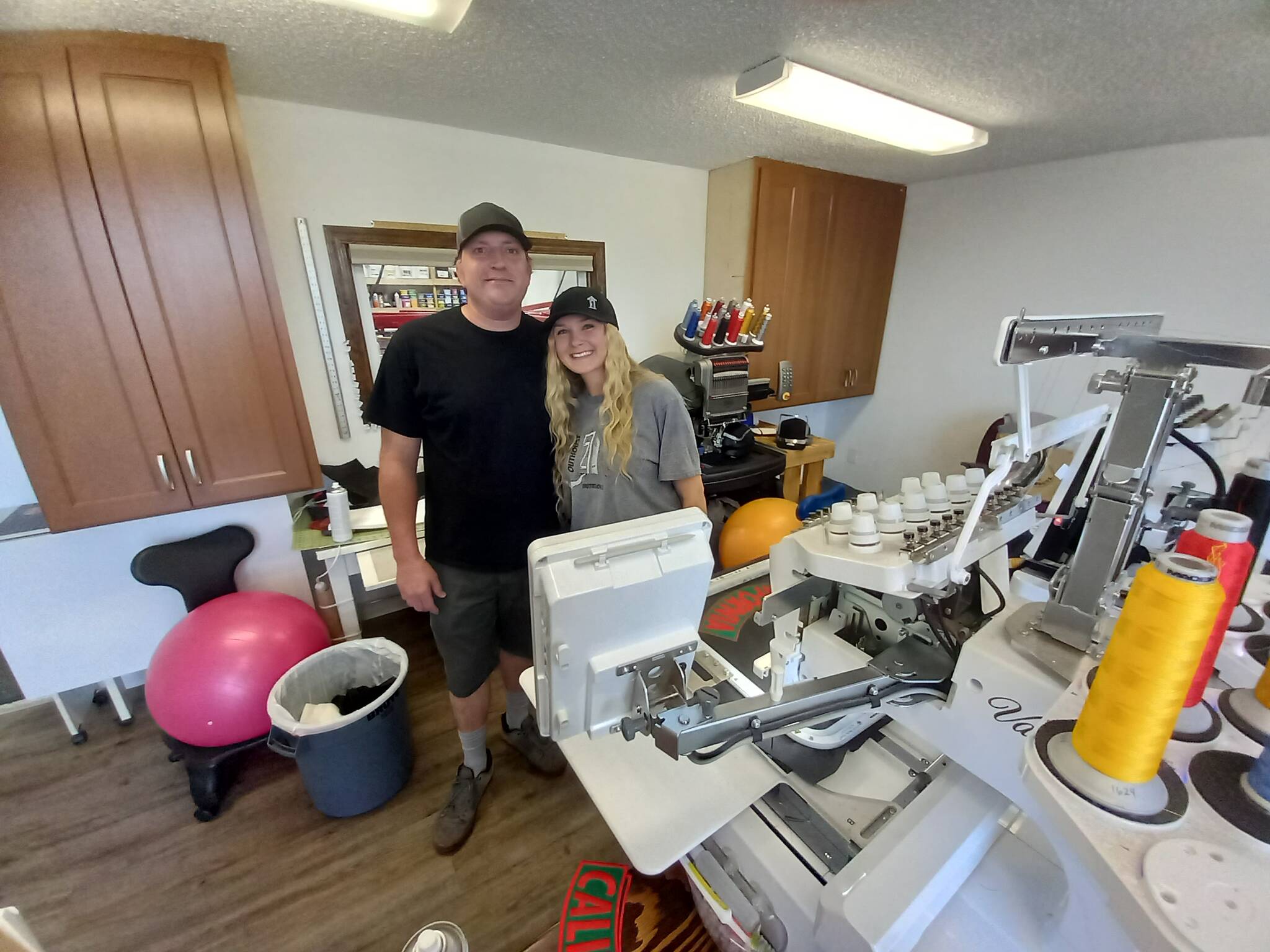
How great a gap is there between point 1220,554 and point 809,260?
2.58m

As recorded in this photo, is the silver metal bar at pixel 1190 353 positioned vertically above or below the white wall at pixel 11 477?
above

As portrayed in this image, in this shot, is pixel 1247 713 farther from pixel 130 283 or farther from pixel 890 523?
pixel 130 283

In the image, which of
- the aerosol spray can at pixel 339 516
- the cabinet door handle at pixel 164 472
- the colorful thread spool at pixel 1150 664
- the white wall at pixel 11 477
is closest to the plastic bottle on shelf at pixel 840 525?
the colorful thread spool at pixel 1150 664

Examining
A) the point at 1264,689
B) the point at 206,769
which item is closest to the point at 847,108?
the point at 1264,689

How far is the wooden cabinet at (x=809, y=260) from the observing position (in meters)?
2.53

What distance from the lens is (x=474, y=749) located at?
1579mm

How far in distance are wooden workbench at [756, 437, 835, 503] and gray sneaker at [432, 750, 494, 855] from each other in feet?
6.37

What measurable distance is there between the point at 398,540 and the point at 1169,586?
1.48 m

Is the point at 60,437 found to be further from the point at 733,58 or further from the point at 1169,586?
the point at 1169,586

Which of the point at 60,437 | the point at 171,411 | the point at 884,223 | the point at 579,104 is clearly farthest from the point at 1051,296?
the point at 60,437

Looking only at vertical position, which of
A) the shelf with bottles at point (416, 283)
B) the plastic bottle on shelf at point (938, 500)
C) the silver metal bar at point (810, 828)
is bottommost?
the silver metal bar at point (810, 828)

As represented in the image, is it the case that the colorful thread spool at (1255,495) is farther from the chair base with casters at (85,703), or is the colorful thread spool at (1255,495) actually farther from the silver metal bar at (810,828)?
the chair base with casters at (85,703)

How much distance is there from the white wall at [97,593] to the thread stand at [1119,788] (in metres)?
2.29

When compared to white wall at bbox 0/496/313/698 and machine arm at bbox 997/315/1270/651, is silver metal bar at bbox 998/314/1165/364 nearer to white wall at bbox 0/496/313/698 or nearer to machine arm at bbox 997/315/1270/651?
machine arm at bbox 997/315/1270/651
